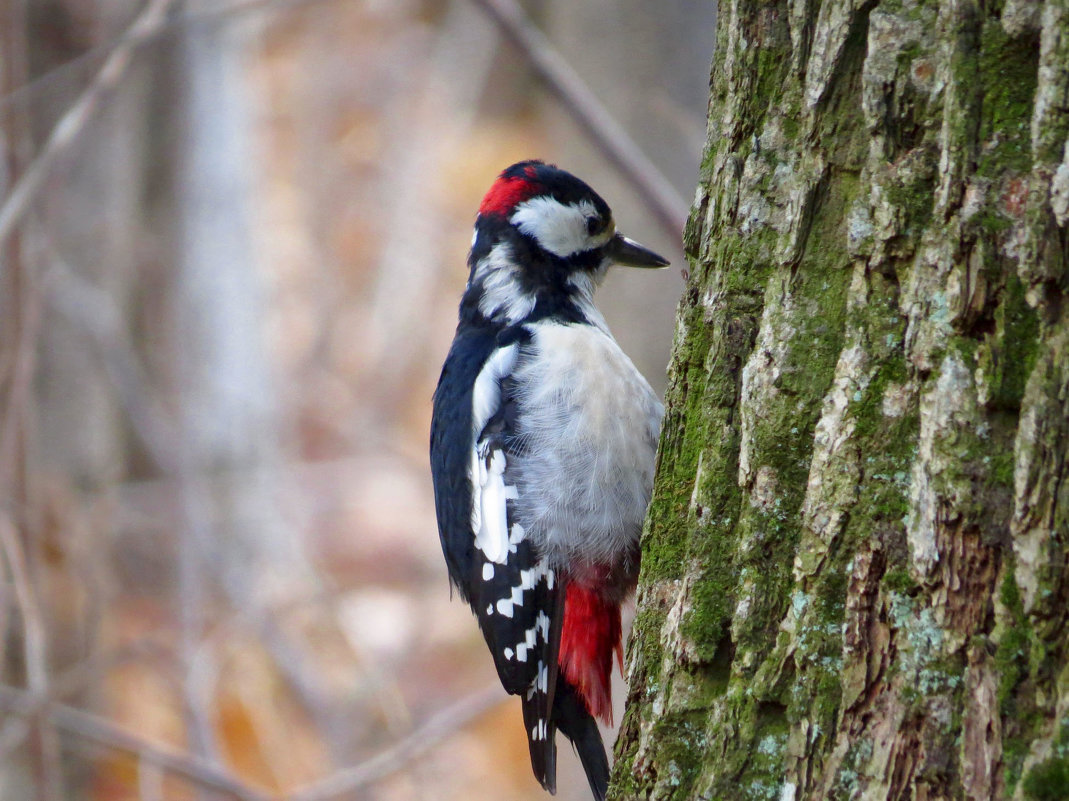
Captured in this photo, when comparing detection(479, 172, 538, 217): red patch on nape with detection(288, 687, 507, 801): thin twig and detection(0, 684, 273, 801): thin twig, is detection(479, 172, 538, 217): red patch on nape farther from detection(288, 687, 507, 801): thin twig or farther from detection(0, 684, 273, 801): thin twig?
detection(0, 684, 273, 801): thin twig

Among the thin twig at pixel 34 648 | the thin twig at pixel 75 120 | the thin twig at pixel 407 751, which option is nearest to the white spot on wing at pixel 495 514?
the thin twig at pixel 407 751

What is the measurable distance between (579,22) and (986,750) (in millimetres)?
3734

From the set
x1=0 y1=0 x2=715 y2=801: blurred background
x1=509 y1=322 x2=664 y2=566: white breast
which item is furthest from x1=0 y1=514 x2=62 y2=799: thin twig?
x1=509 y1=322 x2=664 y2=566: white breast

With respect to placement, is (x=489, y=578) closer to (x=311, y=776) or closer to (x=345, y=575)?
(x=311, y=776)

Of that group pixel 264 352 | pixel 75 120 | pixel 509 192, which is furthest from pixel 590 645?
pixel 264 352

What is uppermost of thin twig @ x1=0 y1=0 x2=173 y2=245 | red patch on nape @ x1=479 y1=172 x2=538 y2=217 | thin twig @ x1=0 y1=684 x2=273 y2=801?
thin twig @ x1=0 y1=0 x2=173 y2=245

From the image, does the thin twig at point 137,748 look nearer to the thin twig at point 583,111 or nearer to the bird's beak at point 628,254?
the bird's beak at point 628,254

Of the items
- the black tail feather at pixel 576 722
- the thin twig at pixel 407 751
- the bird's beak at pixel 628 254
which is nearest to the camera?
the black tail feather at pixel 576 722

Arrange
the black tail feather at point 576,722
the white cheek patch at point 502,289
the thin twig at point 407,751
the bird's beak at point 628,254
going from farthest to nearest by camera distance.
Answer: the thin twig at point 407,751 → the bird's beak at point 628,254 → the white cheek patch at point 502,289 → the black tail feather at point 576,722

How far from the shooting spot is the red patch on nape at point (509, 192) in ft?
9.05

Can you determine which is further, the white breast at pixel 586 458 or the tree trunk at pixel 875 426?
the white breast at pixel 586 458

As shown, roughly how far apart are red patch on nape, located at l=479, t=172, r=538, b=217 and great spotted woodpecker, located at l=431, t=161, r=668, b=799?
11.0 inches

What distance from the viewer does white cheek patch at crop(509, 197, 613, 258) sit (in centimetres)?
274

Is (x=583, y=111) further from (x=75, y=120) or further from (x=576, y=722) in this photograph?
(x=576, y=722)
